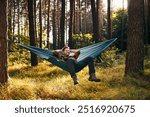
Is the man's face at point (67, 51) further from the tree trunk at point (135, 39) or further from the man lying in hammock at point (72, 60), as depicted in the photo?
the tree trunk at point (135, 39)

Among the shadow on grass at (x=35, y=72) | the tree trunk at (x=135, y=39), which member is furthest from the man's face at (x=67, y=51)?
the shadow on grass at (x=35, y=72)

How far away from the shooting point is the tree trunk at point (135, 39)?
1160 cm

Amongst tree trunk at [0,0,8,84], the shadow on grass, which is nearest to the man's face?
tree trunk at [0,0,8,84]

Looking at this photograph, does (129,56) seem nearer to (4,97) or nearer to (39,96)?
(39,96)

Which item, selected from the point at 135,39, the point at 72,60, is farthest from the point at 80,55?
the point at 135,39

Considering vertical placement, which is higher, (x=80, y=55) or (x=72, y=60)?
(x=80, y=55)

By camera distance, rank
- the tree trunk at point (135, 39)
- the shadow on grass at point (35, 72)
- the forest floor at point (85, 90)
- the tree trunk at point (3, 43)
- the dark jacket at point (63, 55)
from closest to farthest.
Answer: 1. the forest floor at point (85, 90)
2. the tree trunk at point (3, 43)
3. the dark jacket at point (63, 55)
4. the tree trunk at point (135, 39)
5. the shadow on grass at point (35, 72)

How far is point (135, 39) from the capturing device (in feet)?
38.2

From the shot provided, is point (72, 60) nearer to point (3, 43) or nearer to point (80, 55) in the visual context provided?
point (80, 55)

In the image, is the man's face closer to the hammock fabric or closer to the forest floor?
the hammock fabric

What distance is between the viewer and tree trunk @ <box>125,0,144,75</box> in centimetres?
1160

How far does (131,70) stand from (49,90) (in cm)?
327

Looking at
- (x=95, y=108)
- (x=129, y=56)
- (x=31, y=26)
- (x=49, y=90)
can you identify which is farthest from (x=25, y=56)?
(x=95, y=108)

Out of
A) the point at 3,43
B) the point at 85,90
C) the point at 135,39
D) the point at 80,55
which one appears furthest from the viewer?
the point at 135,39
